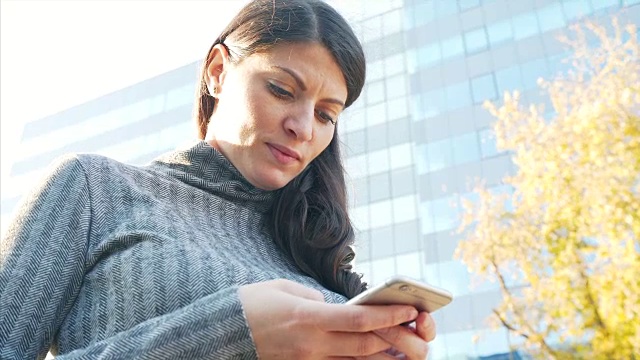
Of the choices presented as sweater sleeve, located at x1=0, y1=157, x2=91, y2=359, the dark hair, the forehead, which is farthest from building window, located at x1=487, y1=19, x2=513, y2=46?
sweater sleeve, located at x1=0, y1=157, x2=91, y2=359

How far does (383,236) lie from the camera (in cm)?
1531

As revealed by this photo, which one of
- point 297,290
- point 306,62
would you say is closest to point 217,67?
point 306,62

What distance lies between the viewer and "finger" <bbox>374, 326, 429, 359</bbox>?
24.7 inches

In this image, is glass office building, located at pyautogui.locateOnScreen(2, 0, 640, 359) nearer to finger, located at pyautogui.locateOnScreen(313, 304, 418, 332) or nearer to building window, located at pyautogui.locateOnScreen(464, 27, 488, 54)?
building window, located at pyautogui.locateOnScreen(464, 27, 488, 54)

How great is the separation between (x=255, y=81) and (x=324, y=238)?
31cm

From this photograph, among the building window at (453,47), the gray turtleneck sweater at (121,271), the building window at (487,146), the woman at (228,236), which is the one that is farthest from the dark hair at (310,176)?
the building window at (453,47)

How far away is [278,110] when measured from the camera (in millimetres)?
1041

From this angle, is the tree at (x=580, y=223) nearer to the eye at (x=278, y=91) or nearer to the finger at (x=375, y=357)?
the eye at (x=278, y=91)

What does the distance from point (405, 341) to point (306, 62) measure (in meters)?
0.59

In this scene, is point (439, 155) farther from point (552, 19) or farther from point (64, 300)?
point (64, 300)

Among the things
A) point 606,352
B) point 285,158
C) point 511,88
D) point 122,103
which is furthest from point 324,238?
point 122,103

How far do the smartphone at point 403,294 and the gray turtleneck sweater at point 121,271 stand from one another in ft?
0.41

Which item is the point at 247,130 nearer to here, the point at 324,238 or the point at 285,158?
the point at 285,158

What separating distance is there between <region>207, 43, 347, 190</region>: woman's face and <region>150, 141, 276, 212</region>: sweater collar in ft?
0.06
